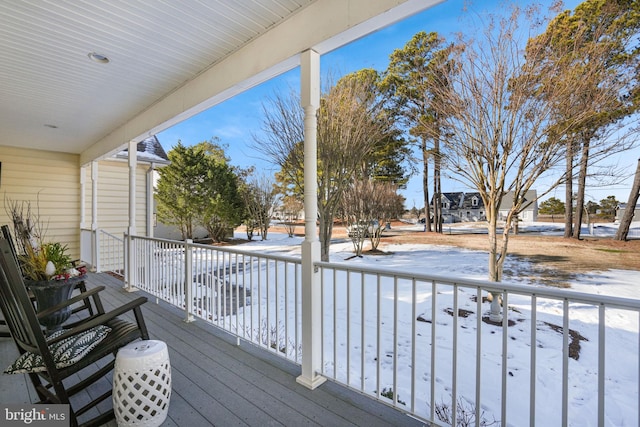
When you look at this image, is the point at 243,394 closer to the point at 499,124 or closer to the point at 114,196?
the point at 499,124

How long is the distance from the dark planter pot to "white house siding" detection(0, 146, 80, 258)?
4.85 metres

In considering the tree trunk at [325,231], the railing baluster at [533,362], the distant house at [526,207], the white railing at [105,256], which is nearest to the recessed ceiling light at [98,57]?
the railing baluster at [533,362]

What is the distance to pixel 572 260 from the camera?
4605 mm

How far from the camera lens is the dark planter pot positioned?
2.88 metres

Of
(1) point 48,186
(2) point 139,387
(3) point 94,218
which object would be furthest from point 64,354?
(1) point 48,186

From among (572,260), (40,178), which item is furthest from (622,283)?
(40,178)

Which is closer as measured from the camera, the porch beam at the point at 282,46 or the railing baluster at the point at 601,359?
the railing baluster at the point at 601,359

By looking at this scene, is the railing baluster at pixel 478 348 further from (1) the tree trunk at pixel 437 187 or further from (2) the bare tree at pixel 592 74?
(1) the tree trunk at pixel 437 187

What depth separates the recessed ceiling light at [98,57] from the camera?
9.32ft

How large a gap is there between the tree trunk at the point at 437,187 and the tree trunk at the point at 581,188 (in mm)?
1960

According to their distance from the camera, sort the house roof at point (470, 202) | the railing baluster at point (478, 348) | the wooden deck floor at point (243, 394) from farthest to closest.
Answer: the house roof at point (470, 202) < the wooden deck floor at point (243, 394) < the railing baluster at point (478, 348)

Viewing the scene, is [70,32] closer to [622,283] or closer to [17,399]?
[17,399]

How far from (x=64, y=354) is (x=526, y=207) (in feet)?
18.4

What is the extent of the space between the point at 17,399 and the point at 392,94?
6750 millimetres
